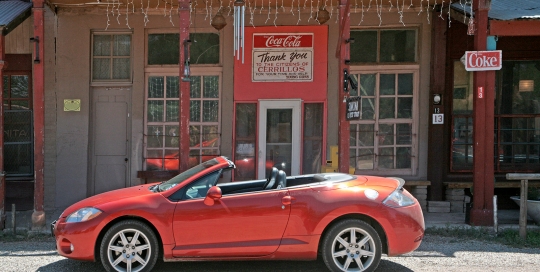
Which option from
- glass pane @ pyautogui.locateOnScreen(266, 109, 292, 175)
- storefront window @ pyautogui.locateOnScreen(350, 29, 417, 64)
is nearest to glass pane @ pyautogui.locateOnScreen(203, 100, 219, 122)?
glass pane @ pyautogui.locateOnScreen(266, 109, 292, 175)

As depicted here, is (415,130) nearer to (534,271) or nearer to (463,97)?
(463,97)

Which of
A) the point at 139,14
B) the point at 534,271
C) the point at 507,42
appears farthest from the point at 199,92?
the point at 534,271

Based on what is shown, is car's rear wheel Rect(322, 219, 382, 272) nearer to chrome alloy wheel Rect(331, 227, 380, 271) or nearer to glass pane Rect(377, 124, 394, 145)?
chrome alloy wheel Rect(331, 227, 380, 271)

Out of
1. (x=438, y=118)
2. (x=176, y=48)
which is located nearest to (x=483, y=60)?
(x=438, y=118)

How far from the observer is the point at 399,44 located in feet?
36.5

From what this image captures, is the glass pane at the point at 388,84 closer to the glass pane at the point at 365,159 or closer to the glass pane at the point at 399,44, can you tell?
the glass pane at the point at 399,44

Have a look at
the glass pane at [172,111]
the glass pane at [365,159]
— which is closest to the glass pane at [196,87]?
the glass pane at [172,111]

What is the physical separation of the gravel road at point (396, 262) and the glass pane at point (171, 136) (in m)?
3.79

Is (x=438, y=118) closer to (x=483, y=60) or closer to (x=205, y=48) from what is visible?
(x=483, y=60)

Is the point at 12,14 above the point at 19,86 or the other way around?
above

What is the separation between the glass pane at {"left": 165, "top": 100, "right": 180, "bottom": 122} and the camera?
11.2 m

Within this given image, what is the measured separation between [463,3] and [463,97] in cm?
192

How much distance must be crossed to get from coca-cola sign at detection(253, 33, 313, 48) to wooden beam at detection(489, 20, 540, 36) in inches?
140

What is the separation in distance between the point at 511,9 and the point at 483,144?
8.28ft
